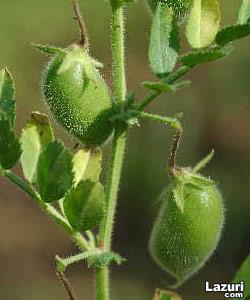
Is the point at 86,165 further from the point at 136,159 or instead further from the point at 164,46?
the point at 136,159

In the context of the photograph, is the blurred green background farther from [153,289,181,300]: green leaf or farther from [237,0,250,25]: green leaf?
[237,0,250,25]: green leaf

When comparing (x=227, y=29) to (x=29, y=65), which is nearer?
(x=227, y=29)

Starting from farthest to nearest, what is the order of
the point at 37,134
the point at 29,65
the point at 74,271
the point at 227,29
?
the point at 29,65 < the point at 74,271 < the point at 37,134 < the point at 227,29

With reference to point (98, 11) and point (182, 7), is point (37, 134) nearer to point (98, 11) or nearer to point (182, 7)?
point (182, 7)

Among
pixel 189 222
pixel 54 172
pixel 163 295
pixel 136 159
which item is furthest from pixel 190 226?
pixel 136 159

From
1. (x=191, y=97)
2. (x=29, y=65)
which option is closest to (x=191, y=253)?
(x=191, y=97)

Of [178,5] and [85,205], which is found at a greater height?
[178,5]
